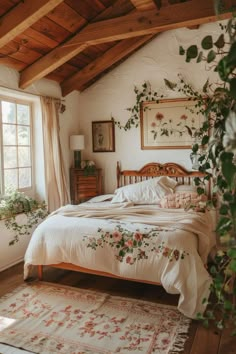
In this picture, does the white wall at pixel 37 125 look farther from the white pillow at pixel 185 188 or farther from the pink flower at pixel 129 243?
the white pillow at pixel 185 188

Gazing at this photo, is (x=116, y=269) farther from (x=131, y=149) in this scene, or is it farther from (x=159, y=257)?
(x=131, y=149)

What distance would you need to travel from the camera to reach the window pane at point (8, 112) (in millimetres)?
3872

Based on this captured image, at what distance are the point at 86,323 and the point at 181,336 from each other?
29.2 inches

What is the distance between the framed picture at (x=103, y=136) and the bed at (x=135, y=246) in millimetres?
1578

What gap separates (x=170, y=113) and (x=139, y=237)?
7.90 ft

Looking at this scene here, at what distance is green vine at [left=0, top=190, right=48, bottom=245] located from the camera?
11.8ft

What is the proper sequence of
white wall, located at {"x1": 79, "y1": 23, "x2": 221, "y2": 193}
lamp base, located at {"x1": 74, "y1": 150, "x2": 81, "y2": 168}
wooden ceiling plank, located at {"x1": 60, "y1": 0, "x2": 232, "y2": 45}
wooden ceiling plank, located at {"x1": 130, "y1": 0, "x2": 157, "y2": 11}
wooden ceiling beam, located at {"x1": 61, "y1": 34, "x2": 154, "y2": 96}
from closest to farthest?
wooden ceiling plank, located at {"x1": 60, "y1": 0, "x2": 232, "y2": 45} < wooden ceiling plank, located at {"x1": 130, "y1": 0, "x2": 157, "y2": 11} < wooden ceiling beam, located at {"x1": 61, "y1": 34, "x2": 154, "y2": 96} < white wall, located at {"x1": 79, "y1": 23, "x2": 221, "y2": 193} < lamp base, located at {"x1": 74, "y1": 150, "x2": 81, "y2": 168}

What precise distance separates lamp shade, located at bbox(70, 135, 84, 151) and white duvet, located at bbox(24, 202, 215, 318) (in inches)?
64.7

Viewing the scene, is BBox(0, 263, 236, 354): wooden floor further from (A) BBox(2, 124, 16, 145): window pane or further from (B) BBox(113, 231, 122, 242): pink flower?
(A) BBox(2, 124, 16, 145): window pane

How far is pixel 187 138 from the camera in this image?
451cm

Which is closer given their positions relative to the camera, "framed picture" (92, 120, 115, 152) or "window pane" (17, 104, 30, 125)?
"window pane" (17, 104, 30, 125)

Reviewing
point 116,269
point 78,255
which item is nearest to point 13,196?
point 78,255

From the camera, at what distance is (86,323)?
2445mm

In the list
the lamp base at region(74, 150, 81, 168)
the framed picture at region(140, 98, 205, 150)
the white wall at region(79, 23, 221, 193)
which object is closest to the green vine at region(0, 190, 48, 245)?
the lamp base at region(74, 150, 81, 168)
